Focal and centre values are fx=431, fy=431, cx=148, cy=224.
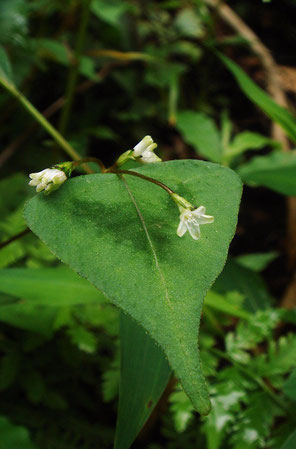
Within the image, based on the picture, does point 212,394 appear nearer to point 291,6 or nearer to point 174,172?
point 174,172

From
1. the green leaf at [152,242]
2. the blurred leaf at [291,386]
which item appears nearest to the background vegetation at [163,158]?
the blurred leaf at [291,386]

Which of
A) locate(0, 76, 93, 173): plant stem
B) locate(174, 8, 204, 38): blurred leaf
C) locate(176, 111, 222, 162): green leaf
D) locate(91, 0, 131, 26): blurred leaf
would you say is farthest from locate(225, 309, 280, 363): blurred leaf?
locate(174, 8, 204, 38): blurred leaf

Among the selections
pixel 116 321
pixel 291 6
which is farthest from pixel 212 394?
pixel 291 6

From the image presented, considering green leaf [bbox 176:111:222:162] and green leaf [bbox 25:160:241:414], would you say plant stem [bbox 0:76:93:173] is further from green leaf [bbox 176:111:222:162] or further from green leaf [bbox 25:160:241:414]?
green leaf [bbox 176:111:222:162]

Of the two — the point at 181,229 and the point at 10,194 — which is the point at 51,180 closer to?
the point at 181,229

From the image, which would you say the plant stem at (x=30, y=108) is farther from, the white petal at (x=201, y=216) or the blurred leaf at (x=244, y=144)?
the blurred leaf at (x=244, y=144)

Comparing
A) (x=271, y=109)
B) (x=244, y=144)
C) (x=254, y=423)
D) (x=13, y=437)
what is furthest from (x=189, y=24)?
(x=13, y=437)
